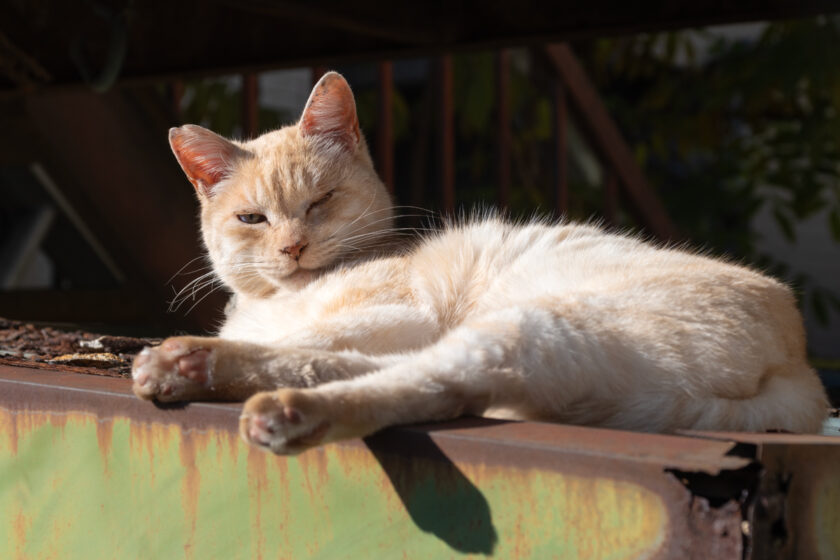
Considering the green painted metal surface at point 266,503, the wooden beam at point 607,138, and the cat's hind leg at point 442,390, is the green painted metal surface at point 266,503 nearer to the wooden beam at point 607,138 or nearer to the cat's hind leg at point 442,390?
the cat's hind leg at point 442,390

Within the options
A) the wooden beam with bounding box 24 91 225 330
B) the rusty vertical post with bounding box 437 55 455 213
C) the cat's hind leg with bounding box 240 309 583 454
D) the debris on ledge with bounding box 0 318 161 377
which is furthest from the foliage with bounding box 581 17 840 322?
the cat's hind leg with bounding box 240 309 583 454

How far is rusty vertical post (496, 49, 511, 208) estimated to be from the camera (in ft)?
15.4

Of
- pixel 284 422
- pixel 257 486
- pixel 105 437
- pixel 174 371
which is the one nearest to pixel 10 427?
pixel 105 437

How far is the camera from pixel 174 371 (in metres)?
1.41

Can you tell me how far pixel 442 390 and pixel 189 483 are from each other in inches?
17.5

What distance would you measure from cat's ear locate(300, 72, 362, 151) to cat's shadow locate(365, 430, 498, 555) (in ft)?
3.97

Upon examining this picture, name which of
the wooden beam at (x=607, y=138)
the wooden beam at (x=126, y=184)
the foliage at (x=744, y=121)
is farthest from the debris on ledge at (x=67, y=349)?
the foliage at (x=744, y=121)

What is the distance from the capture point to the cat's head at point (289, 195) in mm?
2195

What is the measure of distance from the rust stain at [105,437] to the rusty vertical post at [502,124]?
3.37 m

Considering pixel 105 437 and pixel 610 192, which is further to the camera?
pixel 610 192

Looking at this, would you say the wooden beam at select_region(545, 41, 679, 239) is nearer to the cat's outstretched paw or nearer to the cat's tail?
the cat's tail

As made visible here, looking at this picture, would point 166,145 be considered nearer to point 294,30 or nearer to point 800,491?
point 294,30

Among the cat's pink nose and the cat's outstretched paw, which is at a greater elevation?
the cat's pink nose

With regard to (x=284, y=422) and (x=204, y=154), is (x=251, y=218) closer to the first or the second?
(x=204, y=154)
